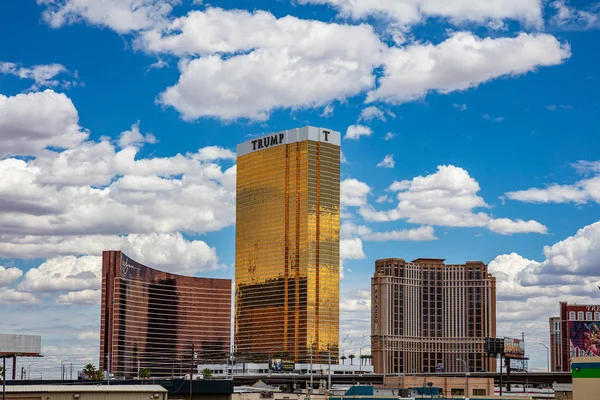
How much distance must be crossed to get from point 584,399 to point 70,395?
124 feet

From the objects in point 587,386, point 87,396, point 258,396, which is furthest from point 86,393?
point 587,386

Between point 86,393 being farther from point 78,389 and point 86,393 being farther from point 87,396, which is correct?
point 78,389

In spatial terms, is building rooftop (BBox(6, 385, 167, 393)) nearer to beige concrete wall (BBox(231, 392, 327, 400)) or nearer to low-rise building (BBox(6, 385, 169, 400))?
low-rise building (BBox(6, 385, 169, 400))

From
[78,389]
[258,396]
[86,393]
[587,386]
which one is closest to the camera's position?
[587,386]

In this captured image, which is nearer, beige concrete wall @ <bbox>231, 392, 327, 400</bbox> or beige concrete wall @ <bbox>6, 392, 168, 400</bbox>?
beige concrete wall @ <bbox>6, 392, 168, 400</bbox>

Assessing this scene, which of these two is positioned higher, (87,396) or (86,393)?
(86,393)

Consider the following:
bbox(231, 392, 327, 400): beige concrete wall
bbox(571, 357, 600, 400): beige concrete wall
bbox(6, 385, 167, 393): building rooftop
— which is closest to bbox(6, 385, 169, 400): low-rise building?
bbox(6, 385, 167, 393): building rooftop

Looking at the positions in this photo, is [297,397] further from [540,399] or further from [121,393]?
[540,399]

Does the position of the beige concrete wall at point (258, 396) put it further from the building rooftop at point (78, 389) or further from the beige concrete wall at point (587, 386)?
the beige concrete wall at point (587, 386)

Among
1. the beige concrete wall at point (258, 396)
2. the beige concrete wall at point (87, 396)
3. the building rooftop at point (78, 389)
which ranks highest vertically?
the building rooftop at point (78, 389)

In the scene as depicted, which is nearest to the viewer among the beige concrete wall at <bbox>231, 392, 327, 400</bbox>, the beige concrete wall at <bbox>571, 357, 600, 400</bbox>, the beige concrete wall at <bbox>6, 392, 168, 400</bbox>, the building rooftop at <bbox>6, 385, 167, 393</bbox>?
the beige concrete wall at <bbox>571, 357, 600, 400</bbox>

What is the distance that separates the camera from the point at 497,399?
87.9m

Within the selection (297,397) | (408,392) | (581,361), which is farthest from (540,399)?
(581,361)

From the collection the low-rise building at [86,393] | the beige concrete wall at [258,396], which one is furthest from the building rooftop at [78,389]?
the beige concrete wall at [258,396]
